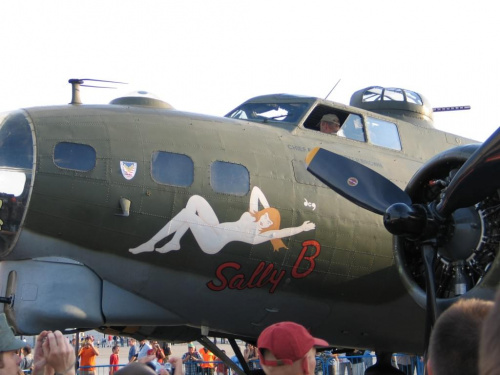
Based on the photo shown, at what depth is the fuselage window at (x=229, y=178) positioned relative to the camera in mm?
9406

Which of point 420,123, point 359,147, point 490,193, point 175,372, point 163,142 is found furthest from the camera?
point 420,123

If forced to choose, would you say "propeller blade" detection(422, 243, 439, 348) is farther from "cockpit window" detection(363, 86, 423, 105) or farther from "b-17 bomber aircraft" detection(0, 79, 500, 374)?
"cockpit window" detection(363, 86, 423, 105)

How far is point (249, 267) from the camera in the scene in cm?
945

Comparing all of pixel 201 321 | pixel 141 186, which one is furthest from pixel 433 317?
pixel 141 186

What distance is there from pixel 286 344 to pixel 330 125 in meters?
8.02

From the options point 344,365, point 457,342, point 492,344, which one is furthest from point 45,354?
point 344,365

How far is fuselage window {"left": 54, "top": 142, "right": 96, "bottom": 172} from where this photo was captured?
8.82 meters

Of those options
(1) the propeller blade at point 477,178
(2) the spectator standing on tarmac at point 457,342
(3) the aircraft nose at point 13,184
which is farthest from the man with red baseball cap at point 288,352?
(3) the aircraft nose at point 13,184

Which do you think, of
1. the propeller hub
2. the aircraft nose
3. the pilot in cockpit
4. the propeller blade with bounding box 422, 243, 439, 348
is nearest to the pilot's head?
the pilot in cockpit

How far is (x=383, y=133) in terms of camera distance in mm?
11766

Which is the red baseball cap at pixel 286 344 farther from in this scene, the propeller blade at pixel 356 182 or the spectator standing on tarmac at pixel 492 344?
the propeller blade at pixel 356 182

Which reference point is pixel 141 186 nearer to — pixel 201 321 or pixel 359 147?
pixel 201 321

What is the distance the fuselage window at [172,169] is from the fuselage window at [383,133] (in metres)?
3.49

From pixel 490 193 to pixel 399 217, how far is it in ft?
3.27
